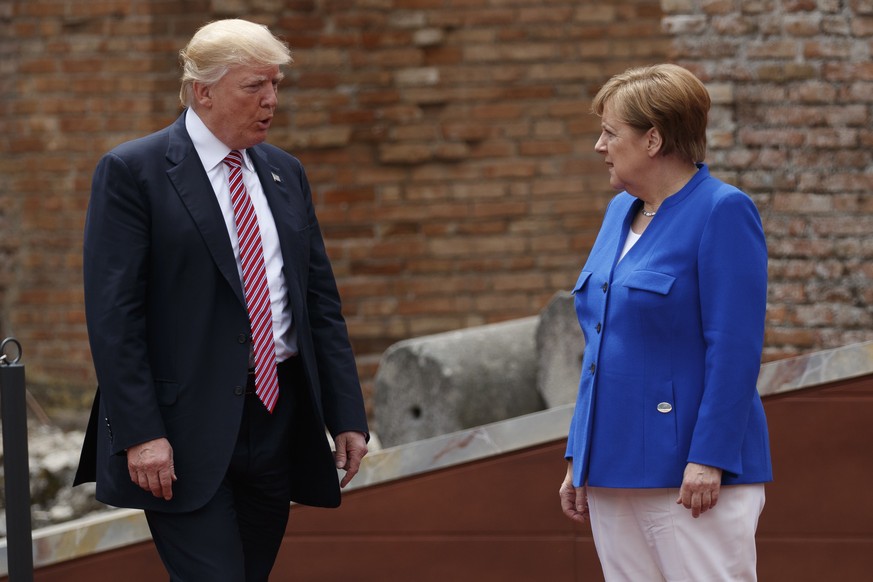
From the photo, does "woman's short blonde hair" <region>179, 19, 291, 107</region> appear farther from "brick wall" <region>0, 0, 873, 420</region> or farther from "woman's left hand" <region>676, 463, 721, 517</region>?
"brick wall" <region>0, 0, 873, 420</region>

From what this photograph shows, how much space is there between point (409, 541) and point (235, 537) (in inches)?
52.5

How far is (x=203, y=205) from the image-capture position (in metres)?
2.80

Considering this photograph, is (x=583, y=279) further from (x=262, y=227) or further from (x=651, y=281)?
(x=262, y=227)

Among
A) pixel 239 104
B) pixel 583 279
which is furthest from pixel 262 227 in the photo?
pixel 583 279

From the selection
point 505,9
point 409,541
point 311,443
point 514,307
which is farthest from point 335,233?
point 311,443

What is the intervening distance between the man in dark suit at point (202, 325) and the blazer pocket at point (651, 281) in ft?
2.52

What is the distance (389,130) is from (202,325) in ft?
14.4

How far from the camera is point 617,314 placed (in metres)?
2.69

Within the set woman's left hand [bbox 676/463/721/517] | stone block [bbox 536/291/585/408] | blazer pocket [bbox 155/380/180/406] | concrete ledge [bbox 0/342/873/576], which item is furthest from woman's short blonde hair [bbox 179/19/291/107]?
stone block [bbox 536/291/585/408]

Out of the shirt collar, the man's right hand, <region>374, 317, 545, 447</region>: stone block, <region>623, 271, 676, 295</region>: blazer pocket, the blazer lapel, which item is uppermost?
the shirt collar

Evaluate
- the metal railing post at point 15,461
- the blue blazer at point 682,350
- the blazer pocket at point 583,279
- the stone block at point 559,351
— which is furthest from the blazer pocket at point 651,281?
the stone block at point 559,351

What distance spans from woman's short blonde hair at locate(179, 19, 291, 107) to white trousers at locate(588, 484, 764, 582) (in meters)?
1.21

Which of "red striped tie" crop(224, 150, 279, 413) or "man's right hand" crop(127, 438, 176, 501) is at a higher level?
"red striped tie" crop(224, 150, 279, 413)

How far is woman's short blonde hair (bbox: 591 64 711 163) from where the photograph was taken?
2.63m
